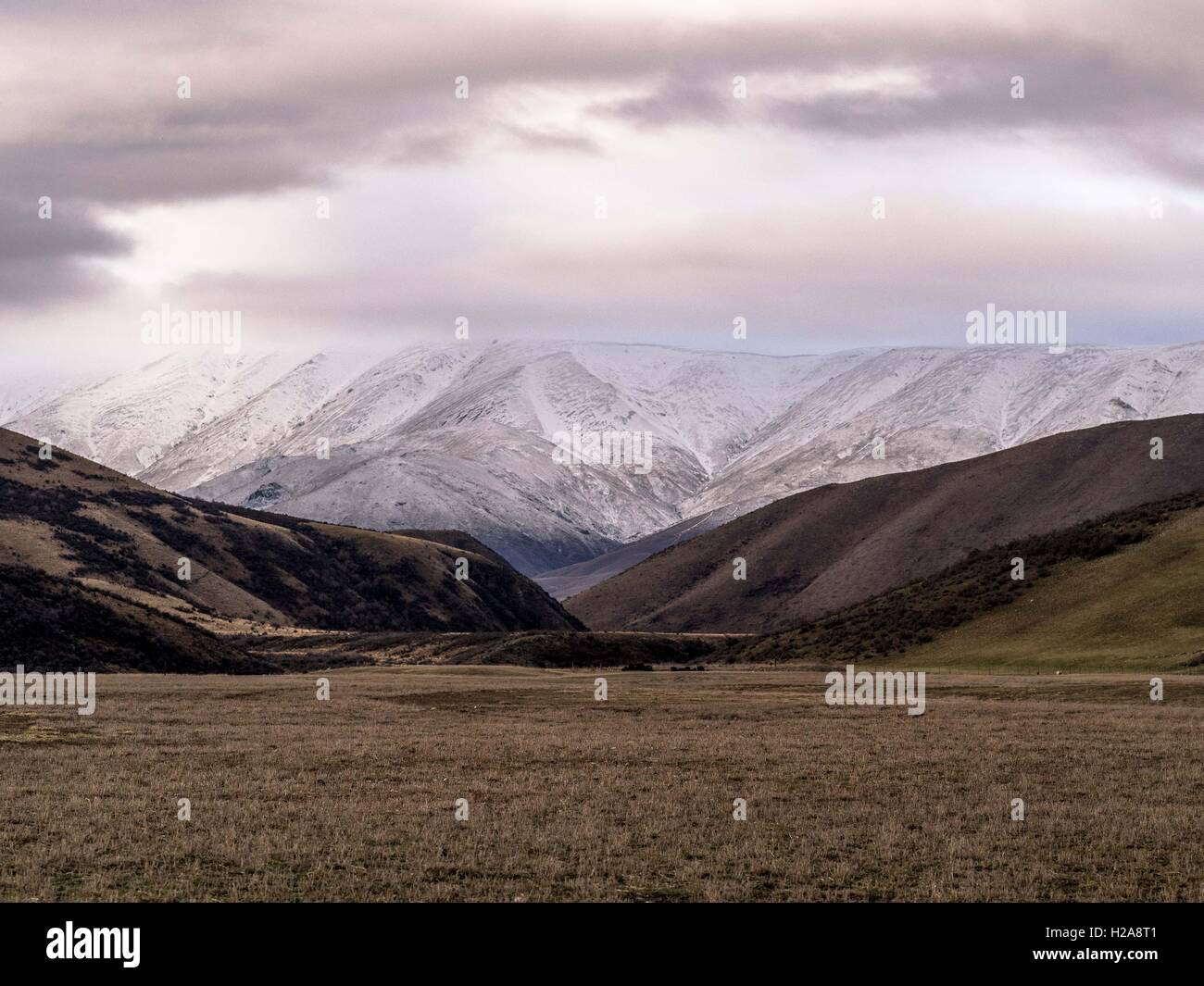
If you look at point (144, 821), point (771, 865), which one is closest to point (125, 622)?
point (144, 821)

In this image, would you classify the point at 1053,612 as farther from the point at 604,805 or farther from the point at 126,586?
the point at 126,586

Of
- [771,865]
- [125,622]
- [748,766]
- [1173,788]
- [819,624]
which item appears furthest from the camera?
[819,624]

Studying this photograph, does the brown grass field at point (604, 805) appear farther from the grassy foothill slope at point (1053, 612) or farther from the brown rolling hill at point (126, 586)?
the brown rolling hill at point (126, 586)

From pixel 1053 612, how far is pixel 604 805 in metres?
81.3

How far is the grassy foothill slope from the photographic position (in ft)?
303

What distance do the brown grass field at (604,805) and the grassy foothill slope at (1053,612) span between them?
34.6m

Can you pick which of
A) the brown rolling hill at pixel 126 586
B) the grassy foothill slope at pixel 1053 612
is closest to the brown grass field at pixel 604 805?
the grassy foothill slope at pixel 1053 612

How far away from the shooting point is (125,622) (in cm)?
10988

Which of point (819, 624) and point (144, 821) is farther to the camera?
point (819, 624)

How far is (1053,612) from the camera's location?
4178 inches

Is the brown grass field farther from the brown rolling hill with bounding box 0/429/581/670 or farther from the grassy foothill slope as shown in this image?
the brown rolling hill with bounding box 0/429/581/670
